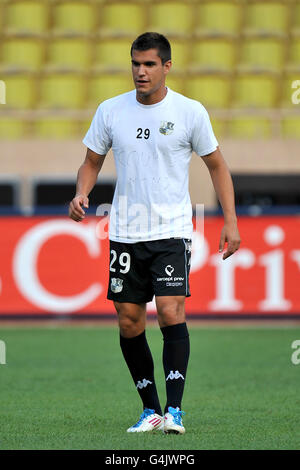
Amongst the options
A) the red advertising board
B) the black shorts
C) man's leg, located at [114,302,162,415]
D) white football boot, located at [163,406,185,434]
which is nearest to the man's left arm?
the black shorts

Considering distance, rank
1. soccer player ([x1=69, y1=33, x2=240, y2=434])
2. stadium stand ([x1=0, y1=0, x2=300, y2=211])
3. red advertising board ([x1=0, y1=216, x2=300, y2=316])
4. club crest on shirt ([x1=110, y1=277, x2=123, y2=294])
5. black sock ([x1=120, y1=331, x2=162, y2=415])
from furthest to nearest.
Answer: stadium stand ([x1=0, y1=0, x2=300, y2=211]), red advertising board ([x1=0, y1=216, x2=300, y2=316]), black sock ([x1=120, y1=331, x2=162, y2=415]), club crest on shirt ([x1=110, y1=277, x2=123, y2=294]), soccer player ([x1=69, y1=33, x2=240, y2=434])

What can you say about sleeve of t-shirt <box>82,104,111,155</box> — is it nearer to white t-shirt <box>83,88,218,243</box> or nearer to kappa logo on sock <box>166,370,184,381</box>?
white t-shirt <box>83,88,218,243</box>

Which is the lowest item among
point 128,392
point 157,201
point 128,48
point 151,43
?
point 128,392

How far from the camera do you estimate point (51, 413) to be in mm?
6000

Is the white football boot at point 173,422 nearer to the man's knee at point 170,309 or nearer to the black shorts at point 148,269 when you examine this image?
the man's knee at point 170,309

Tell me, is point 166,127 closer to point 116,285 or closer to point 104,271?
point 116,285

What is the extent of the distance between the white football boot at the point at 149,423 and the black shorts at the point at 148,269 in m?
0.59

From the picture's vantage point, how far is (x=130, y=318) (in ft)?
17.7

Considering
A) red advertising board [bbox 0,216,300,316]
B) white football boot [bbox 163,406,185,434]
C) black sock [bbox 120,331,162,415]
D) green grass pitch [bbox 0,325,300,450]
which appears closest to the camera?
green grass pitch [bbox 0,325,300,450]

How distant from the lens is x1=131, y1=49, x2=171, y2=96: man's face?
17.0 ft

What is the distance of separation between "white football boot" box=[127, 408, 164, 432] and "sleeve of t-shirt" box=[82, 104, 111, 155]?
1398 millimetres

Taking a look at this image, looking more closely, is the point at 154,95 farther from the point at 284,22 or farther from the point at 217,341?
the point at 284,22

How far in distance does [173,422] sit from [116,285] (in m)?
0.77

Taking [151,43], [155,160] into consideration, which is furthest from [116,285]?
[151,43]
